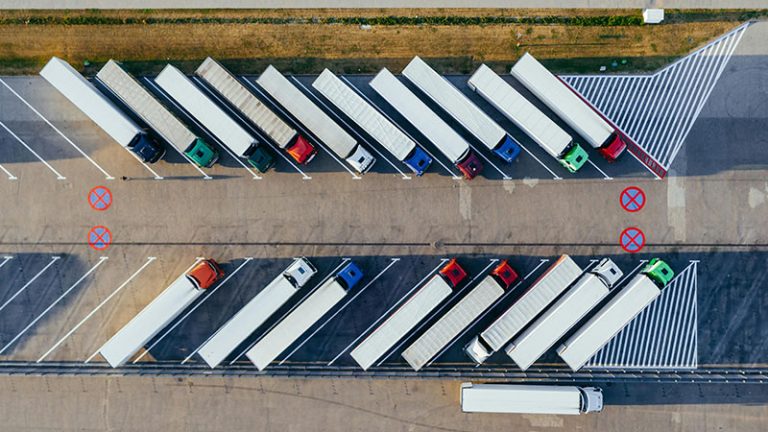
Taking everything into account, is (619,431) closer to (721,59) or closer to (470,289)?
(470,289)

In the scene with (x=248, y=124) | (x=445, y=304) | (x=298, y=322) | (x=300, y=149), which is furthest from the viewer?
(x=248, y=124)

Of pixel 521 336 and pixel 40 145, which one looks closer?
pixel 521 336

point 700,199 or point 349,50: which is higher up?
point 700,199

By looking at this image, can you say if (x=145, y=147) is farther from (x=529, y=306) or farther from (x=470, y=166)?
(x=529, y=306)

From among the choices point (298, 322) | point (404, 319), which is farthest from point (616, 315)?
point (298, 322)

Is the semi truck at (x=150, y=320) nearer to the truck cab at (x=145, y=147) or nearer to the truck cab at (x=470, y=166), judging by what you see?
the truck cab at (x=145, y=147)

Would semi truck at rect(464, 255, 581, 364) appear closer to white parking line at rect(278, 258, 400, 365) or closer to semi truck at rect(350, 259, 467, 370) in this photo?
semi truck at rect(350, 259, 467, 370)

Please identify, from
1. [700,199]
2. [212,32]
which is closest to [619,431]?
[700,199]
